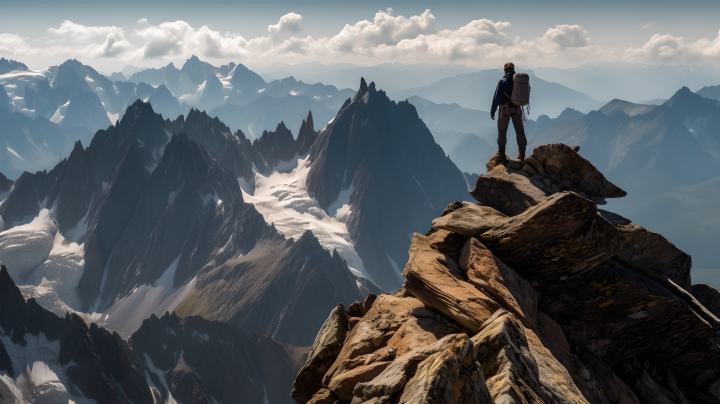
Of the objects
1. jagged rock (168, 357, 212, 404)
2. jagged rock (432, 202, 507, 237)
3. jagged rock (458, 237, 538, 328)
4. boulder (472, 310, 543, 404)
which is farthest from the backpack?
jagged rock (168, 357, 212, 404)

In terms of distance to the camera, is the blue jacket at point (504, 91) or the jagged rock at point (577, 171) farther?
the blue jacket at point (504, 91)

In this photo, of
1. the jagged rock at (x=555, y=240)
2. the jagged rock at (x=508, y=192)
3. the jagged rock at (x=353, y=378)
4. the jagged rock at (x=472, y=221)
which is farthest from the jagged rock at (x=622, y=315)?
the jagged rock at (x=353, y=378)

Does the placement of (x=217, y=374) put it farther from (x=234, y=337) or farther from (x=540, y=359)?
(x=540, y=359)

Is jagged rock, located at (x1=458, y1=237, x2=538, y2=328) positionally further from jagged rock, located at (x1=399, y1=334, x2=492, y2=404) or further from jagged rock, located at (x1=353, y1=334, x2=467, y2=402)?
jagged rock, located at (x1=399, y1=334, x2=492, y2=404)

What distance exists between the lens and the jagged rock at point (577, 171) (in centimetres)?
1842

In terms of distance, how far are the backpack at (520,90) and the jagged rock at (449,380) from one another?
1394 cm

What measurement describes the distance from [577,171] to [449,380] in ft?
46.9

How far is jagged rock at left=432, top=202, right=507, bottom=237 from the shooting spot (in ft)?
52.5

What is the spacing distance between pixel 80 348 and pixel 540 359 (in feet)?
423

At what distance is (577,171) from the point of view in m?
18.7

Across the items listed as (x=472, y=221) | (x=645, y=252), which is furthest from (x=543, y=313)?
(x=645, y=252)

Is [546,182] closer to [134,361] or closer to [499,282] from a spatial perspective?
[499,282]

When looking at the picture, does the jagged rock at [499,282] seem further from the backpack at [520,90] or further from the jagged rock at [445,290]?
Result: the backpack at [520,90]

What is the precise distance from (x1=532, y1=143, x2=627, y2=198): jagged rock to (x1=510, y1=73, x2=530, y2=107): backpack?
2409mm
